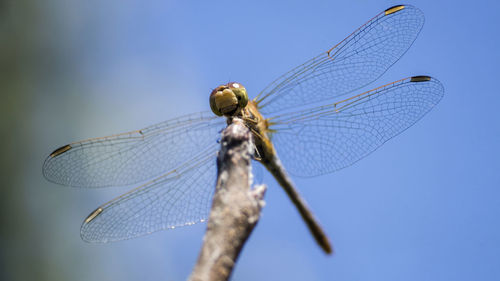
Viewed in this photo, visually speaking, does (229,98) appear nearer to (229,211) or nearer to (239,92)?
(239,92)

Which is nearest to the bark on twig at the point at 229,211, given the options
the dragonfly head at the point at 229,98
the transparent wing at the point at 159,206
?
the dragonfly head at the point at 229,98

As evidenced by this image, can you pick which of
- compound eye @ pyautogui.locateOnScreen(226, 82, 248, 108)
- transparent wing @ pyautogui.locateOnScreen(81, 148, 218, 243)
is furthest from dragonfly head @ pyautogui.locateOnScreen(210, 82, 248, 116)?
transparent wing @ pyautogui.locateOnScreen(81, 148, 218, 243)

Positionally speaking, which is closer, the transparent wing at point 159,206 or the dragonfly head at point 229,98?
the dragonfly head at point 229,98

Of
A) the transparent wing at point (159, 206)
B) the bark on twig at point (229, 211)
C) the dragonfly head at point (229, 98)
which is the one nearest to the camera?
the bark on twig at point (229, 211)

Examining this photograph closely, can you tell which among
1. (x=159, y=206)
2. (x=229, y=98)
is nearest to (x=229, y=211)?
(x=229, y=98)

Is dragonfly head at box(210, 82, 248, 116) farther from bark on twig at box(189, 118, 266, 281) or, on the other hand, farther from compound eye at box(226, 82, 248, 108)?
bark on twig at box(189, 118, 266, 281)

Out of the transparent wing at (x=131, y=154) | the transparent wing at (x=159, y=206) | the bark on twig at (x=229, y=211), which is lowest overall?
the bark on twig at (x=229, y=211)

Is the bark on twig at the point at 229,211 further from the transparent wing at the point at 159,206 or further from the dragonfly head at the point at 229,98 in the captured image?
the transparent wing at the point at 159,206

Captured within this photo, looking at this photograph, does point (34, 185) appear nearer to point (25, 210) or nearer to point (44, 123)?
point (25, 210)
